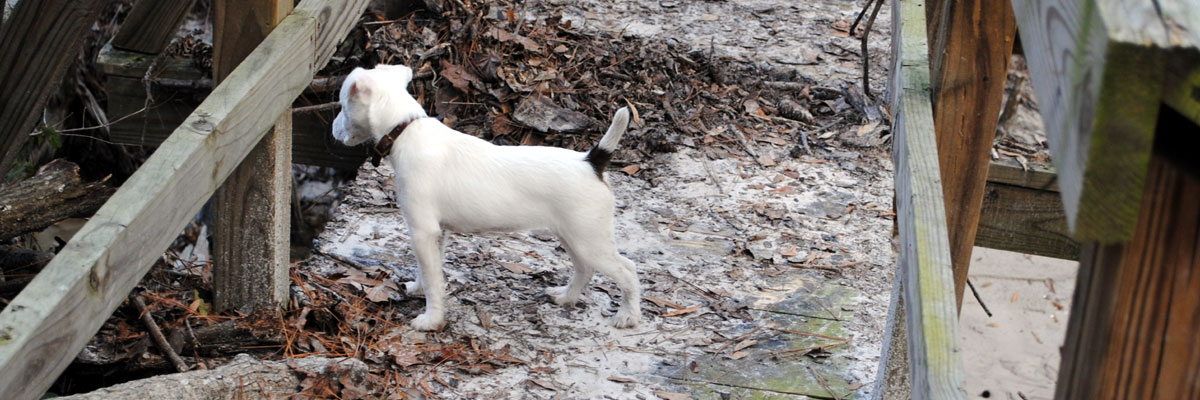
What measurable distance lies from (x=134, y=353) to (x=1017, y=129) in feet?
25.1

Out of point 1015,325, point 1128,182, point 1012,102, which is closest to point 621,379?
point 1128,182

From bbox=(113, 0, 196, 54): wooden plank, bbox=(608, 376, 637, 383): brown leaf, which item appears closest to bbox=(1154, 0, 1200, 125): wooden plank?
bbox=(608, 376, 637, 383): brown leaf

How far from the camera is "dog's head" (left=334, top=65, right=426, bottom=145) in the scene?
3.77m

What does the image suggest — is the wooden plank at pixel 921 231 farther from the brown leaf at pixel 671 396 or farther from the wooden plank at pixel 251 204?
the wooden plank at pixel 251 204

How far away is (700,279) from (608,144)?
1035mm

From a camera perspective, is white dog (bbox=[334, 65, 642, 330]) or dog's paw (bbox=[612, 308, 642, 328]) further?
dog's paw (bbox=[612, 308, 642, 328])

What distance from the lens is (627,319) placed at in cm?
411

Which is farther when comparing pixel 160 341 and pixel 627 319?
pixel 627 319

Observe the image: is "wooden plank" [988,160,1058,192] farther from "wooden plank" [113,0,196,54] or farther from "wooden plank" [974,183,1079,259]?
"wooden plank" [113,0,196,54]

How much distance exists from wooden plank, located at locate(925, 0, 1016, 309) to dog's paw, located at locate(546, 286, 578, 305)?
178 cm

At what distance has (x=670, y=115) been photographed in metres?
5.98

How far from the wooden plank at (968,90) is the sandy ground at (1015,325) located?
17.8 feet

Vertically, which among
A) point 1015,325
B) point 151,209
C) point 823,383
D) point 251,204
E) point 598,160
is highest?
point 151,209

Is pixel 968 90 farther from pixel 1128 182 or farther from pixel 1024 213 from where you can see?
pixel 1024 213
